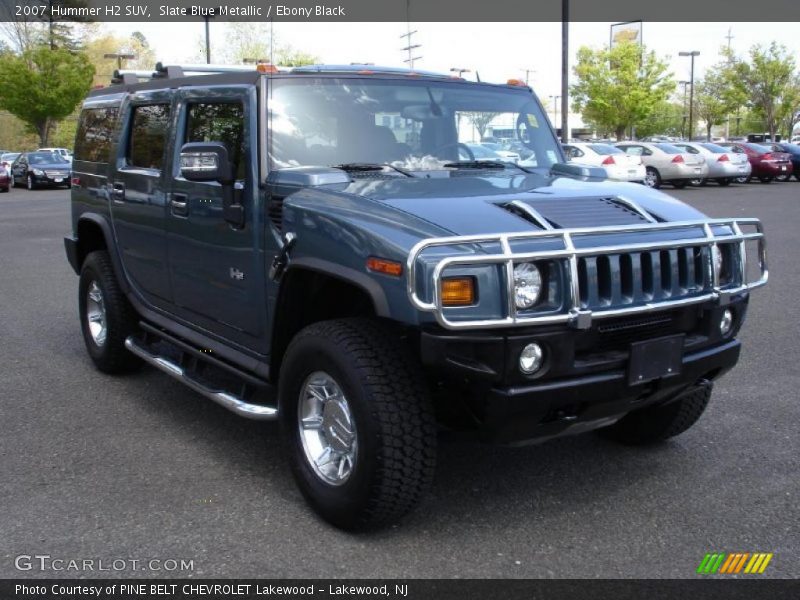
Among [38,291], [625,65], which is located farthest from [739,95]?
[38,291]

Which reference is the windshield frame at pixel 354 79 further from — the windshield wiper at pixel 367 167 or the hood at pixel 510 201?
the hood at pixel 510 201

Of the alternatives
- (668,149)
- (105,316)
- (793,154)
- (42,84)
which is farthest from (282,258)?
(42,84)

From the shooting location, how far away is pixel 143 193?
17.2ft

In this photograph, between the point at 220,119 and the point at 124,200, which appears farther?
the point at 124,200

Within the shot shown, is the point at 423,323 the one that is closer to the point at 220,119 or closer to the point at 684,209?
the point at 684,209

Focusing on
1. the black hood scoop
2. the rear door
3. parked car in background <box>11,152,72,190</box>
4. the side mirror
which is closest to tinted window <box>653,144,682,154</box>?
parked car in background <box>11,152,72,190</box>

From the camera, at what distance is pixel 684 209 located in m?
4.05

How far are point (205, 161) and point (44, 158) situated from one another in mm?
29489

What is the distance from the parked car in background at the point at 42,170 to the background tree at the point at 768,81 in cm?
4318

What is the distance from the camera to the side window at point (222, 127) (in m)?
4.31

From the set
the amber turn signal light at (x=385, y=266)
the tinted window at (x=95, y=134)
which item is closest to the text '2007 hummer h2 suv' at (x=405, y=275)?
the amber turn signal light at (x=385, y=266)

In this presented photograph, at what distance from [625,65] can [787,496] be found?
160 ft

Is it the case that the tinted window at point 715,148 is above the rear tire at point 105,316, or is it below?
above

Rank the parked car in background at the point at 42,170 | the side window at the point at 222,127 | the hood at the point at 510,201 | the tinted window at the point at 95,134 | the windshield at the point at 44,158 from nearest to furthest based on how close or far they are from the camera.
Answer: the hood at the point at 510,201 < the side window at the point at 222,127 < the tinted window at the point at 95,134 < the parked car in background at the point at 42,170 < the windshield at the point at 44,158
